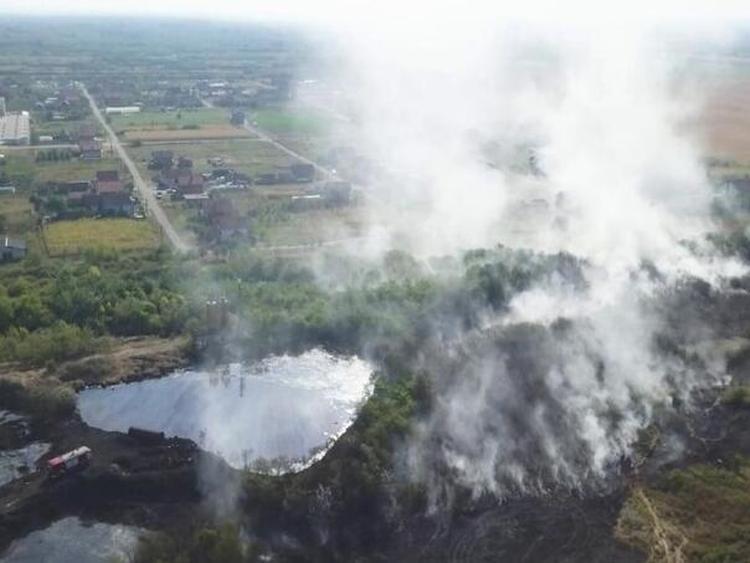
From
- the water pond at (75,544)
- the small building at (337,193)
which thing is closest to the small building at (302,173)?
the small building at (337,193)

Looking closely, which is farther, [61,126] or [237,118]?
[237,118]

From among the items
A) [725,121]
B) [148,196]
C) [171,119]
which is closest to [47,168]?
[148,196]

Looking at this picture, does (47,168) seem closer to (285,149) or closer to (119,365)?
(285,149)

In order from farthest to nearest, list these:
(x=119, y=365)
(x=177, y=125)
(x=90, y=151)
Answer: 1. (x=177, y=125)
2. (x=90, y=151)
3. (x=119, y=365)

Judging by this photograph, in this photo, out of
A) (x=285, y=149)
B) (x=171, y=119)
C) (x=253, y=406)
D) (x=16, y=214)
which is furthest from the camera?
(x=171, y=119)

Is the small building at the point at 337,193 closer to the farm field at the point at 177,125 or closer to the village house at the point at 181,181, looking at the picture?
the village house at the point at 181,181

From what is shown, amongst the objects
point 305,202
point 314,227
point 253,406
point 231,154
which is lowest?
point 231,154

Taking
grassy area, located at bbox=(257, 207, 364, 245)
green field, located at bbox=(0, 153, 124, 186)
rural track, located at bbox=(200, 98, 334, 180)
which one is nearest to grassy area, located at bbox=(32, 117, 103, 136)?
green field, located at bbox=(0, 153, 124, 186)
